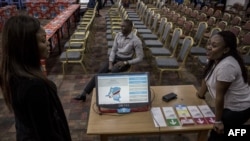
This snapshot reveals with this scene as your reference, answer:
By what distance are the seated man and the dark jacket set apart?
2200 millimetres

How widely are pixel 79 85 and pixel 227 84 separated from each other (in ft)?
9.42

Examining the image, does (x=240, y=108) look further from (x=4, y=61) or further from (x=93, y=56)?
(x=93, y=56)

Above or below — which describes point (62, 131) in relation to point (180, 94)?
above

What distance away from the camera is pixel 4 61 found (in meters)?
1.11

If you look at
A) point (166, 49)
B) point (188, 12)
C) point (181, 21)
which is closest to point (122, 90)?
point (166, 49)

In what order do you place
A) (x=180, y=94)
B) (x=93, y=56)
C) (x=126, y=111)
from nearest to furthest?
(x=126, y=111), (x=180, y=94), (x=93, y=56)

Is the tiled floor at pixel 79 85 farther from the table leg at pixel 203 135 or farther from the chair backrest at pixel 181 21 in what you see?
the chair backrest at pixel 181 21

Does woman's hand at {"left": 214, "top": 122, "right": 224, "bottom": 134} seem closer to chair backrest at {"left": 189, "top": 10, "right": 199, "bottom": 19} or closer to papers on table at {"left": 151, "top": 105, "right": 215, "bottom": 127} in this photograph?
papers on table at {"left": 151, "top": 105, "right": 215, "bottom": 127}

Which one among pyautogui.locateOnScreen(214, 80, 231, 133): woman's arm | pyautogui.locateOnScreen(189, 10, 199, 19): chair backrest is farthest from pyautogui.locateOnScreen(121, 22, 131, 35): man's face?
Result: pyautogui.locateOnScreen(189, 10, 199, 19): chair backrest

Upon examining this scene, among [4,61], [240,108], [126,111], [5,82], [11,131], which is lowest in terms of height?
[11,131]

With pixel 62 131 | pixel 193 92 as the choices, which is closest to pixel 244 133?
pixel 193 92

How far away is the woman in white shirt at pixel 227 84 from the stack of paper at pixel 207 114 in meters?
0.06

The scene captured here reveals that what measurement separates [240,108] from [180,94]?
563 mm

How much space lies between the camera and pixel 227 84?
1677 millimetres
